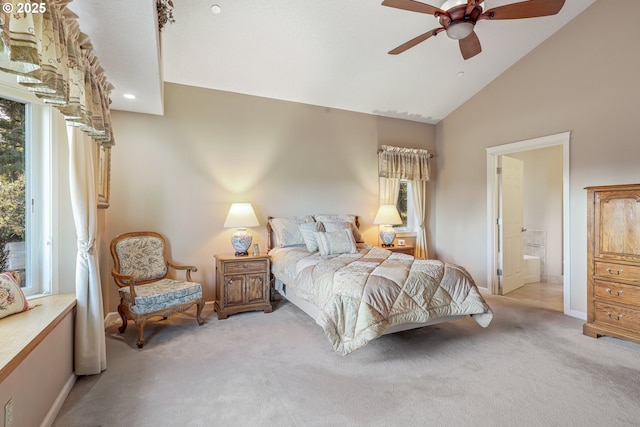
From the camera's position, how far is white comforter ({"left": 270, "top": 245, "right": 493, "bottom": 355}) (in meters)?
2.38

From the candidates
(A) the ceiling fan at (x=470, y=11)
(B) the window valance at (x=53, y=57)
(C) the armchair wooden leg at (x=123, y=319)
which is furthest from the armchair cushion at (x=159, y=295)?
(A) the ceiling fan at (x=470, y=11)

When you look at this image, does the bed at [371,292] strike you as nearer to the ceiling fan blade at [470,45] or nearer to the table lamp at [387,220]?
the table lamp at [387,220]

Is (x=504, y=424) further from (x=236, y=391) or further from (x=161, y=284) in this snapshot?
(x=161, y=284)

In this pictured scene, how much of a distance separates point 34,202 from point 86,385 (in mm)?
1435

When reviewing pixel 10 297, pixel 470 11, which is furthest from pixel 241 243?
pixel 470 11

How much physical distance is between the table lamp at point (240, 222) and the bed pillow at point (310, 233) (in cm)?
61

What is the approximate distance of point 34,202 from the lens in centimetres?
239

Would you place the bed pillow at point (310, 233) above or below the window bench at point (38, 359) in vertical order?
above

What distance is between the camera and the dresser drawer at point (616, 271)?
9.25ft

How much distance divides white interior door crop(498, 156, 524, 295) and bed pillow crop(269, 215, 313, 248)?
306 cm

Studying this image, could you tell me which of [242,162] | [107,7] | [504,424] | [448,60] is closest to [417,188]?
[448,60]

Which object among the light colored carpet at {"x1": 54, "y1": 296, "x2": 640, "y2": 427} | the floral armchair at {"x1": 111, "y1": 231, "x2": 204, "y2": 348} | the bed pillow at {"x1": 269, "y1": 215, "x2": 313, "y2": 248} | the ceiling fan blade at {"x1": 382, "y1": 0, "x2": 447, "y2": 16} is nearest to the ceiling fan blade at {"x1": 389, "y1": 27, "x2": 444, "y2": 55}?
the ceiling fan blade at {"x1": 382, "y1": 0, "x2": 447, "y2": 16}

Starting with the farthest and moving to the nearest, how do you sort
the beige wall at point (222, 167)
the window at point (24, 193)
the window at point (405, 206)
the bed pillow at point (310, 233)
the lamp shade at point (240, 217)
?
the window at point (405, 206)
the bed pillow at point (310, 233)
the lamp shade at point (240, 217)
the beige wall at point (222, 167)
the window at point (24, 193)

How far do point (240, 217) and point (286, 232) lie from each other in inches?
26.3
